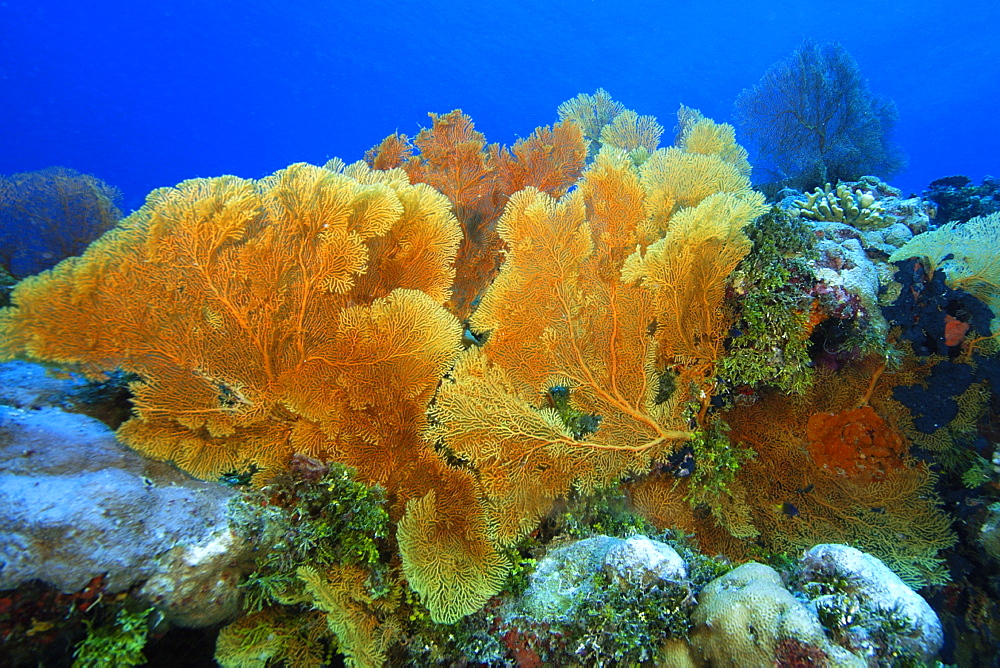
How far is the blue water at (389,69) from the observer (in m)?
92.8

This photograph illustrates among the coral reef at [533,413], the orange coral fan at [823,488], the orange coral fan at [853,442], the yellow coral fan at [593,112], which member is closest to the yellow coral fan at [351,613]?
the coral reef at [533,413]

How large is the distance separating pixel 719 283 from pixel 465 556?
271cm

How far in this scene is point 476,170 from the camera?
521 centimetres

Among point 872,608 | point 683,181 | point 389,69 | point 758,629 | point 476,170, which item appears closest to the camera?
point 758,629

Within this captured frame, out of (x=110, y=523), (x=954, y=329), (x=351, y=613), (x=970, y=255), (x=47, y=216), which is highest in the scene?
(x=970, y=255)

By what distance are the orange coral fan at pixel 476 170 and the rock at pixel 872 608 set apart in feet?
12.3

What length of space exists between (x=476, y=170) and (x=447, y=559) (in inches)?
169

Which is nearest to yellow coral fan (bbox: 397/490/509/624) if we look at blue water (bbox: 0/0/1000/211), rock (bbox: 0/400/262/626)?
rock (bbox: 0/400/262/626)

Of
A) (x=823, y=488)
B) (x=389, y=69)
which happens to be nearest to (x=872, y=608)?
(x=823, y=488)

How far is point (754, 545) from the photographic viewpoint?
144 inches

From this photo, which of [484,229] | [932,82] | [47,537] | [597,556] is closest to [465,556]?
[597,556]

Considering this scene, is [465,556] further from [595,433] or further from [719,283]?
[719,283]

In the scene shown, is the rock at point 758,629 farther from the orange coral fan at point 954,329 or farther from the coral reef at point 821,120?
the coral reef at point 821,120

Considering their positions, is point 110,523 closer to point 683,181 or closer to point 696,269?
point 696,269
